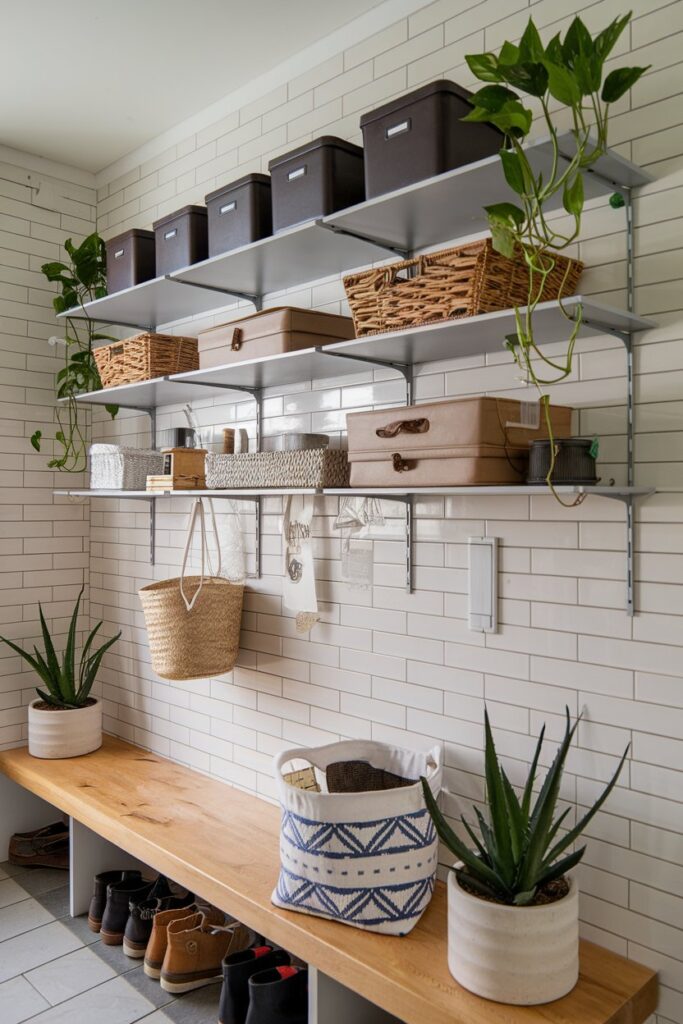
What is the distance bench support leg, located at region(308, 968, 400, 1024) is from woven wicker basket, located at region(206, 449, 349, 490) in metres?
1.24

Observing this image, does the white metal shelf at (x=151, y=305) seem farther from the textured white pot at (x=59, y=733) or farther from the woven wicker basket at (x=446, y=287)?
the textured white pot at (x=59, y=733)

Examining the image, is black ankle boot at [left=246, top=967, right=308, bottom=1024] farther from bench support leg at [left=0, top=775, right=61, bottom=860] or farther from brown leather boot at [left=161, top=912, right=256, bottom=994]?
bench support leg at [left=0, top=775, right=61, bottom=860]

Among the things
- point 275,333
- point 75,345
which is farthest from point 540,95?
point 75,345

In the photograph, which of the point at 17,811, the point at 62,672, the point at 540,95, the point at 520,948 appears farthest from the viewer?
the point at 17,811

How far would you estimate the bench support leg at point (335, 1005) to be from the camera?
2.01m

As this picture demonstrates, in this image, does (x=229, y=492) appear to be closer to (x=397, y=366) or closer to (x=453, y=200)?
(x=397, y=366)

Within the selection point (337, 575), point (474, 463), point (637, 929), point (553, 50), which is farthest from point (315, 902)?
point (553, 50)

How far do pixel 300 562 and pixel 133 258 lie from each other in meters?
1.28

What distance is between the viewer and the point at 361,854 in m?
1.94

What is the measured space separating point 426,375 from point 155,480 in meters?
1.03

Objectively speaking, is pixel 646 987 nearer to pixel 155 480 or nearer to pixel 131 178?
pixel 155 480

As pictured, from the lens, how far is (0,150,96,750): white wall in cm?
343

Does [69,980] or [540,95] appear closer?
[540,95]

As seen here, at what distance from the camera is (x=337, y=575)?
2.54 meters
